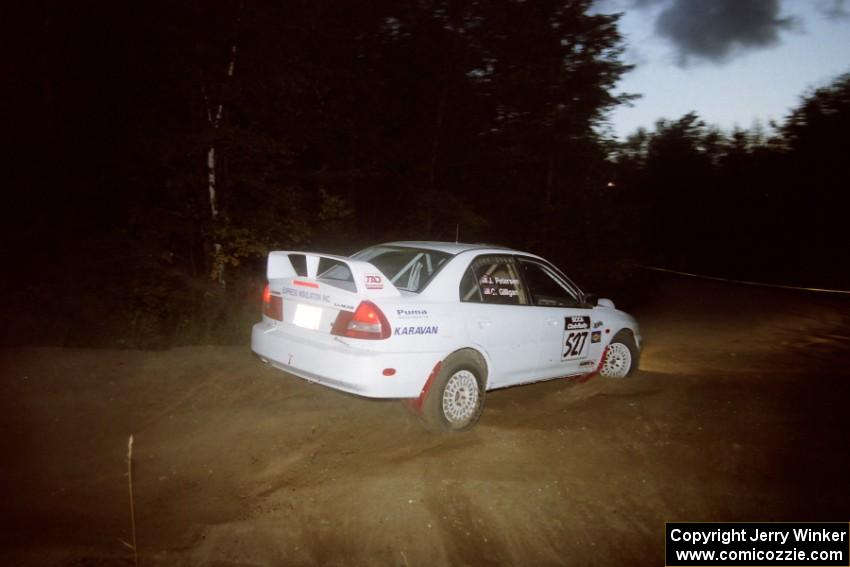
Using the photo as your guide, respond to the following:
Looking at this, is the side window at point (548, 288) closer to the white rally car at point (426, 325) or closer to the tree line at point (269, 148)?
the white rally car at point (426, 325)

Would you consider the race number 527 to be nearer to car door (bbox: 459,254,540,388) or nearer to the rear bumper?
car door (bbox: 459,254,540,388)

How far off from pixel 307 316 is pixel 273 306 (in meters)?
0.58

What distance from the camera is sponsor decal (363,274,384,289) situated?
502 cm

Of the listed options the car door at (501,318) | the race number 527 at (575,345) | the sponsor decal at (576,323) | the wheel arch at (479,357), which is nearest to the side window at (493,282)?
the car door at (501,318)

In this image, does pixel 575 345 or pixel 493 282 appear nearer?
pixel 493 282

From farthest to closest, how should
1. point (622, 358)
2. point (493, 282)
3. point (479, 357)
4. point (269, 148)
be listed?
point (269, 148), point (622, 358), point (493, 282), point (479, 357)

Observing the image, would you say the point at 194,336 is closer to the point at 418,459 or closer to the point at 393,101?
the point at 418,459

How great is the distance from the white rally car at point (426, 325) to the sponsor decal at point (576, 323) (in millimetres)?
21

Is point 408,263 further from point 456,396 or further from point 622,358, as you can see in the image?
point 622,358

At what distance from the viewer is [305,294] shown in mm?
5422

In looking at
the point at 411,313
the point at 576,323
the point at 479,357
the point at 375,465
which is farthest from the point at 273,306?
the point at 576,323

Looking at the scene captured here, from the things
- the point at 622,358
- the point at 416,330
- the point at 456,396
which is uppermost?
the point at 416,330

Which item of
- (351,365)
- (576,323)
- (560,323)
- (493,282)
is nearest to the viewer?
(351,365)

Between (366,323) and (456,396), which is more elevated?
(366,323)
